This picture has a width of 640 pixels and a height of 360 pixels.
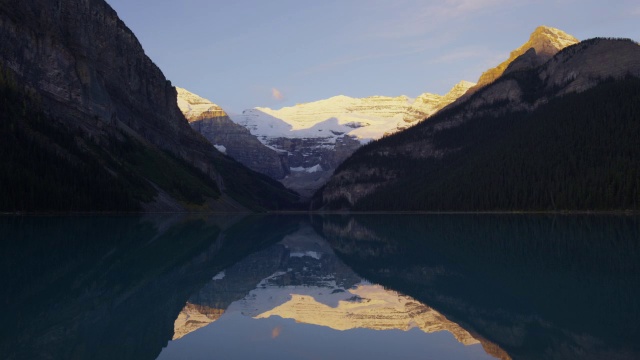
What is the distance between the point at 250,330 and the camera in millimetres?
21938

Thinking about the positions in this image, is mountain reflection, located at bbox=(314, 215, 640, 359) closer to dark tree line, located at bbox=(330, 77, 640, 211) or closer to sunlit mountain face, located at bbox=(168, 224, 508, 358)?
sunlit mountain face, located at bbox=(168, 224, 508, 358)

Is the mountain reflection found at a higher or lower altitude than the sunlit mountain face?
higher

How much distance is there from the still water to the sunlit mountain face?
0.09 m

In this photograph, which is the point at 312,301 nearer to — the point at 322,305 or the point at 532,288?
the point at 322,305

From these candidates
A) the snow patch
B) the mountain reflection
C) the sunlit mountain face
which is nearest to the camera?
the mountain reflection

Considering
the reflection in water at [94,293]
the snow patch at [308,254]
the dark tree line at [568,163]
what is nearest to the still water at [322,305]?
the reflection in water at [94,293]

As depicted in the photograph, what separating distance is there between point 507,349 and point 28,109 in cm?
14044

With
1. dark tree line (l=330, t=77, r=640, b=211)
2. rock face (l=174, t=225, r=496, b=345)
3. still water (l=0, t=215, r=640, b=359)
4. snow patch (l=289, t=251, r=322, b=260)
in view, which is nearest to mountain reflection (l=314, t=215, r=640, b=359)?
still water (l=0, t=215, r=640, b=359)

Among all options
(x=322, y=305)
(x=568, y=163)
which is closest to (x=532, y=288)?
(x=322, y=305)

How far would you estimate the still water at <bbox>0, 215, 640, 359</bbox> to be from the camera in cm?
1869

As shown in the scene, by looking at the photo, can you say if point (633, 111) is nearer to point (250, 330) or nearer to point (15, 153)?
point (15, 153)

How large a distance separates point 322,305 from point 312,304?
2.16 feet

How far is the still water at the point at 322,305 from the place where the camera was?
1869 centimetres

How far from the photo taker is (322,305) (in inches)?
1097
